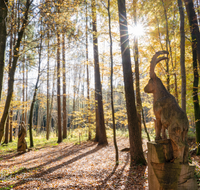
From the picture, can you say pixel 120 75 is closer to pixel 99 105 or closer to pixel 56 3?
pixel 99 105

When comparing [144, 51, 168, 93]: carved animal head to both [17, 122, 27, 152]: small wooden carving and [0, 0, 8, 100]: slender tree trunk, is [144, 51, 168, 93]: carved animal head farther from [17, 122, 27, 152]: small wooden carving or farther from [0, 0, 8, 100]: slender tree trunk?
[17, 122, 27, 152]: small wooden carving

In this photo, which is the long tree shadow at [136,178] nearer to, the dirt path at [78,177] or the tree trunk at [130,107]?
the dirt path at [78,177]

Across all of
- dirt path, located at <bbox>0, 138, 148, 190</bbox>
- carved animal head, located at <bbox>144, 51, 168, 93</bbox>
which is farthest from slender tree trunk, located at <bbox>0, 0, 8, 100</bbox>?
carved animal head, located at <bbox>144, 51, 168, 93</bbox>

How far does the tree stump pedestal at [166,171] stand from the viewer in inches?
114

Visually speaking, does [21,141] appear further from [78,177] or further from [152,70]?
[152,70]

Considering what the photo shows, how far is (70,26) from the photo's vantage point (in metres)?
5.76

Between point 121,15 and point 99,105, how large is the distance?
647cm

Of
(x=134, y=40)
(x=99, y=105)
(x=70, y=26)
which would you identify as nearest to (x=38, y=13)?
(x=70, y=26)

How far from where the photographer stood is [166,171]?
9.70ft

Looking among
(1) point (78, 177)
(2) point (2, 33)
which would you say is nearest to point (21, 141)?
(1) point (78, 177)

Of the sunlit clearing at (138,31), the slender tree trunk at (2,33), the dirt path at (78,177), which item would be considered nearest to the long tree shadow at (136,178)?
the dirt path at (78,177)

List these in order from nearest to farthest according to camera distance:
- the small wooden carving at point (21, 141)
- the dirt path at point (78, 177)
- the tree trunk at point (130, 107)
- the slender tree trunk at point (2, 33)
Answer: the slender tree trunk at point (2, 33) → the dirt path at point (78, 177) → the tree trunk at point (130, 107) → the small wooden carving at point (21, 141)

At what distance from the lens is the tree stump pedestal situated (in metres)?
2.88

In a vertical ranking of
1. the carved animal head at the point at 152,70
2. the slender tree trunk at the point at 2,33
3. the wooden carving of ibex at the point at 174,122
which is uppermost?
the slender tree trunk at the point at 2,33
